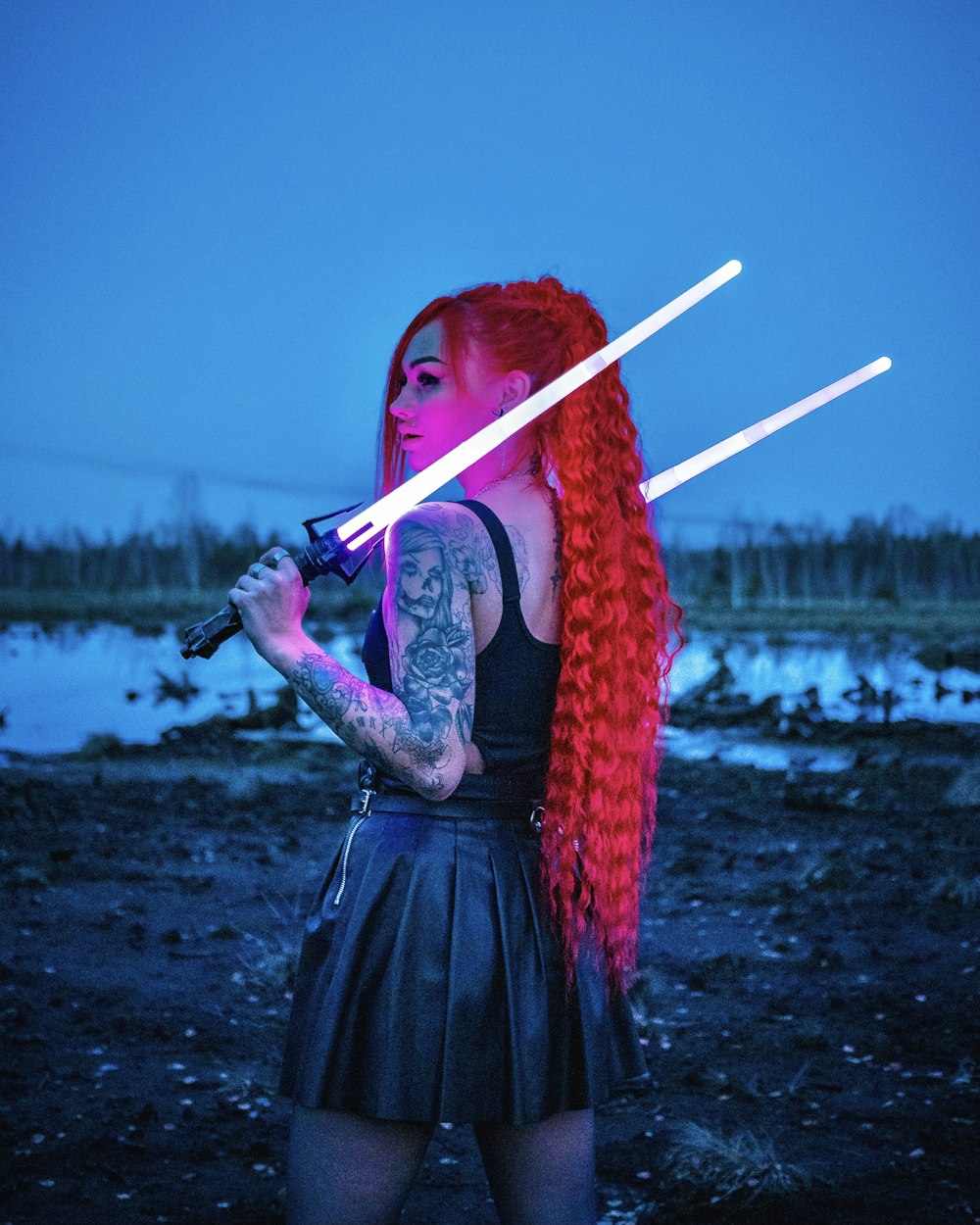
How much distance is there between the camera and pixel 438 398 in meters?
2.10

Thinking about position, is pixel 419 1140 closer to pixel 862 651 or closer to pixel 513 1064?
pixel 513 1064

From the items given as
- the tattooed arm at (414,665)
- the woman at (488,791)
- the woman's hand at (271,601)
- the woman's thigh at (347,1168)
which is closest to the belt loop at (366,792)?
the woman at (488,791)

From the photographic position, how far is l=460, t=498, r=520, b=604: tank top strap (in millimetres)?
1955

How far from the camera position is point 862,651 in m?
35.7

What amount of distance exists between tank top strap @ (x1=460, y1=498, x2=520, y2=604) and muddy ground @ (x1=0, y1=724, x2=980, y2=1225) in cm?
252

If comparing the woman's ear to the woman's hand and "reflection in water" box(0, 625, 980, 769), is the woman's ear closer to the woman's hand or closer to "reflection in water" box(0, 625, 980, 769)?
the woman's hand

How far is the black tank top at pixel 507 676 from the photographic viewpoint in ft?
6.47

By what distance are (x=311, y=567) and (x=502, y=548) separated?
32cm

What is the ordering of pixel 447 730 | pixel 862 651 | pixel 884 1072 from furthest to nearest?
1. pixel 862 651
2. pixel 884 1072
3. pixel 447 730

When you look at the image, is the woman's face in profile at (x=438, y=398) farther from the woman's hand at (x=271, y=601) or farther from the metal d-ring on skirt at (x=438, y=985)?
the metal d-ring on skirt at (x=438, y=985)

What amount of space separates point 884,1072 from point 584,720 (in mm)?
3379

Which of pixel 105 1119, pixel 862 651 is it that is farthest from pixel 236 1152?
pixel 862 651

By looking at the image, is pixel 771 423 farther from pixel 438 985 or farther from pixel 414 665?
pixel 438 985

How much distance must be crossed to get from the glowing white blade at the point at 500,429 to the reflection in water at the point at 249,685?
10865 millimetres
